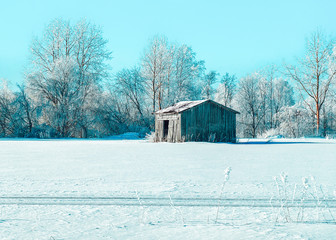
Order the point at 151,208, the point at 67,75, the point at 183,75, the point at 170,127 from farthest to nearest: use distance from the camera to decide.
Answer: the point at 183,75 < the point at 67,75 < the point at 170,127 < the point at 151,208

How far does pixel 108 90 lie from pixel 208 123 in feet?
64.7

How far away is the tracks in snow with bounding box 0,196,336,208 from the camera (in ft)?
13.3

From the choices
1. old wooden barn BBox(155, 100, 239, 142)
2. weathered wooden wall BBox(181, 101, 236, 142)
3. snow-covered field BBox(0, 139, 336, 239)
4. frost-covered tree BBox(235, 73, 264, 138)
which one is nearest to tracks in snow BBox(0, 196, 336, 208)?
snow-covered field BBox(0, 139, 336, 239)

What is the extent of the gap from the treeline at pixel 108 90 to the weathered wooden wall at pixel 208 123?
10732 millimetres

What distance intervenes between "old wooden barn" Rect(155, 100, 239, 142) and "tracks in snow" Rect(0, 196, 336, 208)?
Result: 15.3 metres

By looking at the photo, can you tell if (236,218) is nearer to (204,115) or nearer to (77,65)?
(204,115)

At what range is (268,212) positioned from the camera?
3688mm

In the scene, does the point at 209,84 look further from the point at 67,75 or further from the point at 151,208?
the point at 151,208

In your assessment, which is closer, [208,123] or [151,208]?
[151,208]

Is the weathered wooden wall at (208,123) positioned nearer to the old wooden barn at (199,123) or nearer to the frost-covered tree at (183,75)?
the old wooden barn at (199,123)

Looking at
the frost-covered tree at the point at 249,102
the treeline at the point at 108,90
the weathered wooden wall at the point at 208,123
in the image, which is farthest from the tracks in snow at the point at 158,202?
the frost-covered tree at the point at 249,102

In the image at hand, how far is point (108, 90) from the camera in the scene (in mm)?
37312

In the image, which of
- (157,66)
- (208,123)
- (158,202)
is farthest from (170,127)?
(158,202)

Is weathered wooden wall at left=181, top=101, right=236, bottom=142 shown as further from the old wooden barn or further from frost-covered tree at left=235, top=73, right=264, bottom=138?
frost-covered tree at left=235, top=73, right=264, bottom=138
